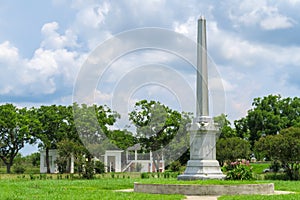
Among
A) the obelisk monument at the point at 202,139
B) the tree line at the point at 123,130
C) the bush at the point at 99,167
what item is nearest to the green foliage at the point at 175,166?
the tree line at the point at 123,130

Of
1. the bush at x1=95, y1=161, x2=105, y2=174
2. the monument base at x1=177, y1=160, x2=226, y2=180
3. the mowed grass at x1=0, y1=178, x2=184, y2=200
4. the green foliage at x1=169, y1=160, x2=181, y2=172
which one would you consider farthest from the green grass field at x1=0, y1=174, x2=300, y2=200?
the green foliage at x1=169, y1=160, x2=181, y2=172

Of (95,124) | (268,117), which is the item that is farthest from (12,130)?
(268,117)

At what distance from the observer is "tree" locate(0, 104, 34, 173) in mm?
53594

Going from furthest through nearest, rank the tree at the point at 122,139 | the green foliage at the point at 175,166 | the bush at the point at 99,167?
1. the tree at the point at 122,139
2. the green foliage at the point at 175,166
3. the bush at the point at 99,167

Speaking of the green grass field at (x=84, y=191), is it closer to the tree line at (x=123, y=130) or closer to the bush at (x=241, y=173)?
the bush at (x=241, y=173)

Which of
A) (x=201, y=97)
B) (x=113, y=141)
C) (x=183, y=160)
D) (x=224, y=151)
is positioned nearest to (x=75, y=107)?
(x=113, y=141)

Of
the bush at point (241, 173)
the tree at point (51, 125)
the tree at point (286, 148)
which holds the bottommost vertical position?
the bush at point (241, 173)

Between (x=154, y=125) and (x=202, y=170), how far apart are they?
2760 centimetres

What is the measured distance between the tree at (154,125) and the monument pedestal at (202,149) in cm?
2667

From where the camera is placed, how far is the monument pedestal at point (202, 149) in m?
21.6

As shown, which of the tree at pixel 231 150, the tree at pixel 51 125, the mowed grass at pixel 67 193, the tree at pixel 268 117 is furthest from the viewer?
the tree at pixel 268 117

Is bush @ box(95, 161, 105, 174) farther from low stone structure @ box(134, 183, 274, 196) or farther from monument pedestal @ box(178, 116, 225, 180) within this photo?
low stone structure @ box(134, 183, 274, 196)

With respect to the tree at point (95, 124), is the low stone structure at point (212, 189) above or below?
below

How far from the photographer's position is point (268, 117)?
203 feet
